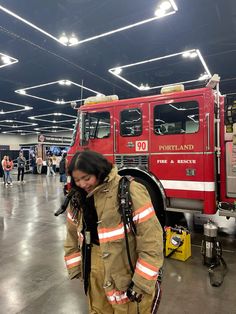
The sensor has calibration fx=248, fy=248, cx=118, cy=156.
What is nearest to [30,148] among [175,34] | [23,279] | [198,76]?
[198,76]

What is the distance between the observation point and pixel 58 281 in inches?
118

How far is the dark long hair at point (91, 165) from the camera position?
1.41 meters

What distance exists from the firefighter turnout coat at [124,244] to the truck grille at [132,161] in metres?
3.11

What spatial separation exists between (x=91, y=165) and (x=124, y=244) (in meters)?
0.49

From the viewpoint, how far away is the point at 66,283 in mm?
2961

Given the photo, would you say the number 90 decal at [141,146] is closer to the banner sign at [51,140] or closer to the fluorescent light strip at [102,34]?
the fluorescent light strip at [102,34]

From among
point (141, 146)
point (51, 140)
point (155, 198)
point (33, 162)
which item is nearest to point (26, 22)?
point (141, 146)

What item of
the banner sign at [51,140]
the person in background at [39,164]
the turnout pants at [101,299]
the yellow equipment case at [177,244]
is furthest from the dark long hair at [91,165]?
the person in background at [39,164]

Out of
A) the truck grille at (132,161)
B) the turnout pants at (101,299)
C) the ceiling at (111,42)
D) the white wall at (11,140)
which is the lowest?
the turnout pants at (101,299)

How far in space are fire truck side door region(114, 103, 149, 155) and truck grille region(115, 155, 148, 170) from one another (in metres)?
0.08

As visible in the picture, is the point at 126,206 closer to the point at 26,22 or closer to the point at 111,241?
the point at 111,241

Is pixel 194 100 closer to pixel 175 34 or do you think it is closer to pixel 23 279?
pixel 175 34

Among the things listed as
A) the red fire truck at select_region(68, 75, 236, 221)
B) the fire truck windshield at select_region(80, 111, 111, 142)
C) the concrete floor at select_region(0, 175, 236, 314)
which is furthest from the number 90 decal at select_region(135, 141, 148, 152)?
the concrete floor at select_region(0, 175, 236, 314)

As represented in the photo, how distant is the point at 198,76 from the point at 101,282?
333 inches
